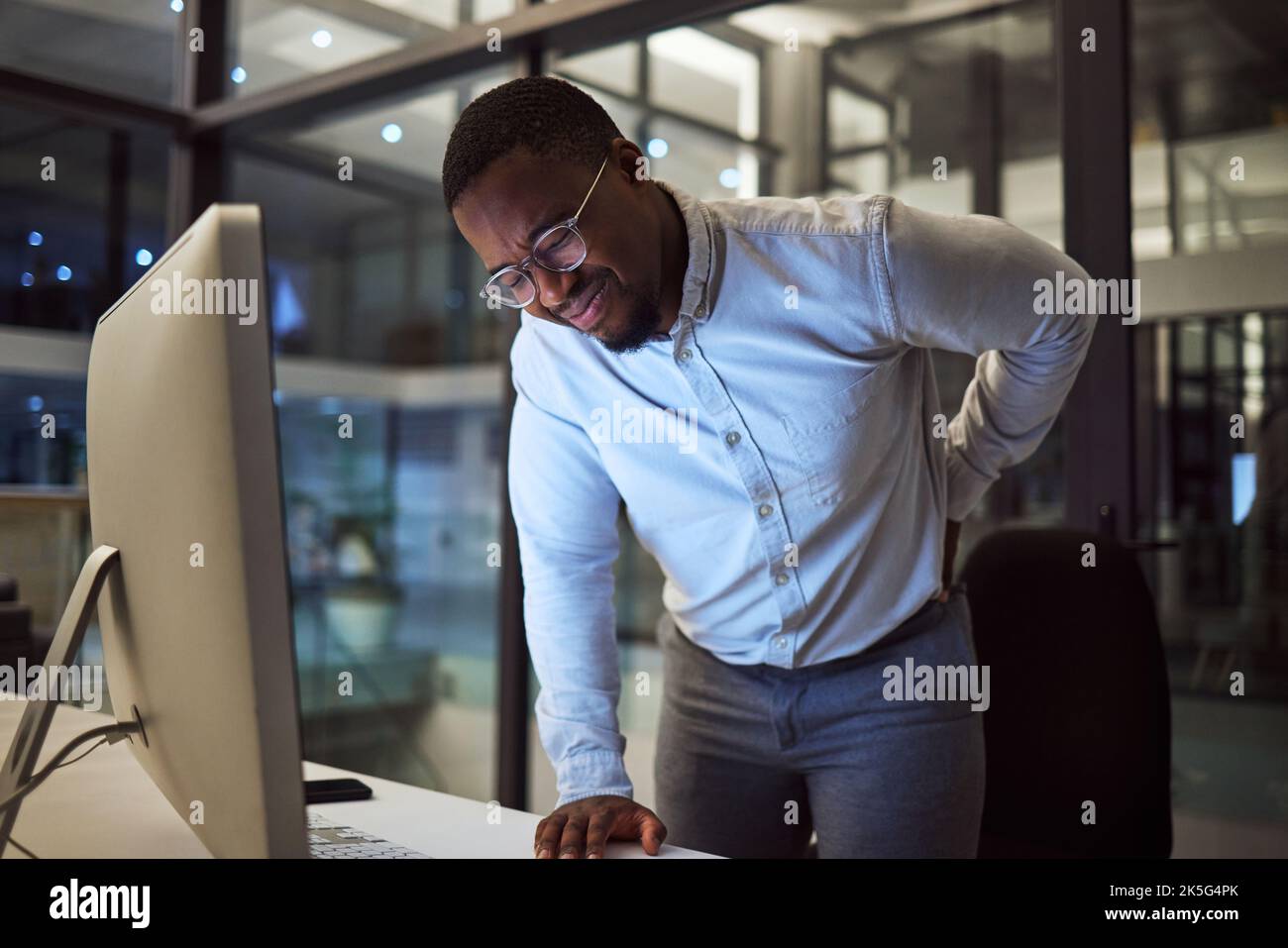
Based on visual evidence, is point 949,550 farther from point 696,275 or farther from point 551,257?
point 551,257

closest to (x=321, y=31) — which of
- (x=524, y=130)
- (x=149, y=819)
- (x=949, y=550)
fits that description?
(x=524, y=130)

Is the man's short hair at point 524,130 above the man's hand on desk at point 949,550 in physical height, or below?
above

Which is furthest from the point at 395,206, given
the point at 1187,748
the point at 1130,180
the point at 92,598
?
the point at 92,598

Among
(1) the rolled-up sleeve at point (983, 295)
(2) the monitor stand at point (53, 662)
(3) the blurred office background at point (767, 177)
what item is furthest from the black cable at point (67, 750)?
(1) the rolled-up sleeve at point (983, 295)

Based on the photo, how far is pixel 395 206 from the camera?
5406mm

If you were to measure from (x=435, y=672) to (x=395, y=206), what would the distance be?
238cm

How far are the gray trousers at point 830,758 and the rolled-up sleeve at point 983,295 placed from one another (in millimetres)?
341

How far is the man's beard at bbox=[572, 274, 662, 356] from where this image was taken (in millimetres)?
1182

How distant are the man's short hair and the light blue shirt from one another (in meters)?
0.16

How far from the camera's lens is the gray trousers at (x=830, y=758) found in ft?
4.21

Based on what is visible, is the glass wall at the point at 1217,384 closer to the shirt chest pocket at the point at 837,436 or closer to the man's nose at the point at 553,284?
the shirt chest pocket at the point at 837,436

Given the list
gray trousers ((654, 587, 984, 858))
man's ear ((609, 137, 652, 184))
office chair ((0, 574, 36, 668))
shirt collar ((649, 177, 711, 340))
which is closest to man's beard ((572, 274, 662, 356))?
shirt collar ((649, 177, 711, 340))

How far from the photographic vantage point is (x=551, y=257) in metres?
1.14

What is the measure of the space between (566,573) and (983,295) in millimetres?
588
